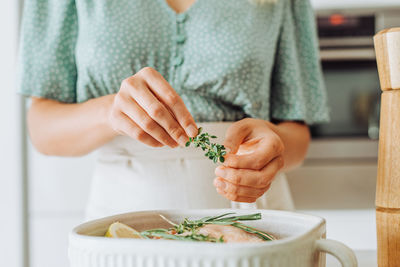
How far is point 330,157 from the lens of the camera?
4.65ft

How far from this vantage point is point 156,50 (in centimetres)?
79

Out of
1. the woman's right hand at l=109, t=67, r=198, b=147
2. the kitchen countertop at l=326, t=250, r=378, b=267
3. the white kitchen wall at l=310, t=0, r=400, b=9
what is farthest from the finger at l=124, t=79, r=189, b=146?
the white kitchen wall at l=310, t=0, r=400, b=9

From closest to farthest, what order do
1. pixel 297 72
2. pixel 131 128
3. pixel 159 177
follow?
1. pixel 131 128
2. pixel 159 177
3. pixel 297 72

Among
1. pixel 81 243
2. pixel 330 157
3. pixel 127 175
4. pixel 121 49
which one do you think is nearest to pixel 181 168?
pixel 127 175

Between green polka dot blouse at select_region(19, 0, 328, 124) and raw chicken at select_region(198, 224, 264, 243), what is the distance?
1.46 ft

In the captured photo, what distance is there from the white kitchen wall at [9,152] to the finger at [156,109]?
1052 millimetres

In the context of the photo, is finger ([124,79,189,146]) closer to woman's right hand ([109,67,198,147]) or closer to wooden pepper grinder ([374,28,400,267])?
woman's right hand ([109,67,198,147])

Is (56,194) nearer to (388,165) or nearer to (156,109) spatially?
(156,109)

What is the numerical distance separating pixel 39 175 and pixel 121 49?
2.57 ft

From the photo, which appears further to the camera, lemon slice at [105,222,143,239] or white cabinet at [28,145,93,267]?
white cabinet at [28,145,93,267]

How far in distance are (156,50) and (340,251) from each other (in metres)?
0.57

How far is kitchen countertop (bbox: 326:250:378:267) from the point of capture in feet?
1.62

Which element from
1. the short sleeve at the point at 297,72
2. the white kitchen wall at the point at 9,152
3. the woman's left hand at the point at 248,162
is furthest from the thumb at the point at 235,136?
the white kitchen wall at the point at 9,152

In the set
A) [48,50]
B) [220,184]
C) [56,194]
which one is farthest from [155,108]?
[56,194]
